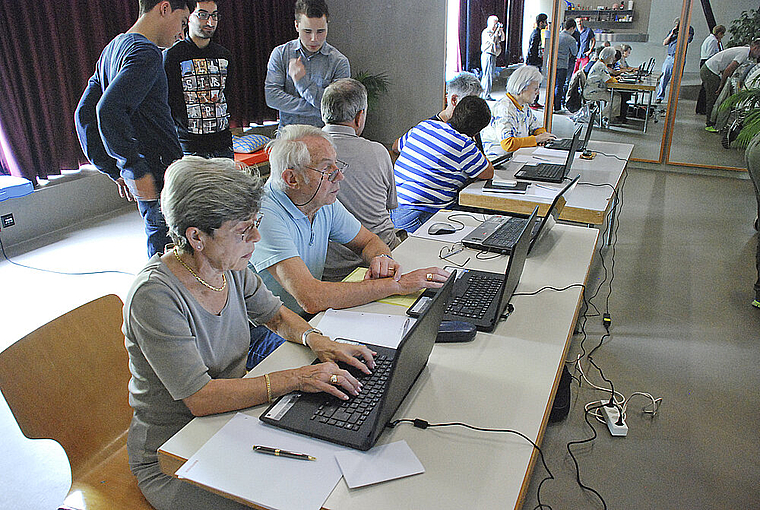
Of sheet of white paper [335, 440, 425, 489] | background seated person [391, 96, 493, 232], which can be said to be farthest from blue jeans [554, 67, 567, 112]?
sheet of white paper [335, 440, 425, 489]

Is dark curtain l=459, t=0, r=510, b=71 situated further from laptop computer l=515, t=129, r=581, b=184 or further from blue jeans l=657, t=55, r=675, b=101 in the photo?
laptop computer l=515, t=129, r=581, b=184

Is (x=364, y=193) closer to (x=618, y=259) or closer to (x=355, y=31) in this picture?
(x=618, y=259)

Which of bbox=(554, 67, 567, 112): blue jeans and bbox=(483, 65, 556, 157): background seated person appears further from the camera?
bbox=(554, 67, 567, 112): blue jeans

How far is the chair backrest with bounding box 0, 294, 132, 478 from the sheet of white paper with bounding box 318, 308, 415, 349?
1.95 feet

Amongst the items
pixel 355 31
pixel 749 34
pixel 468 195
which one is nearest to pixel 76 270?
pixel 468 195

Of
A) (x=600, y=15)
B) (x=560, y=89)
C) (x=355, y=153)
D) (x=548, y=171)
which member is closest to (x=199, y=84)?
(x=355, y=153)

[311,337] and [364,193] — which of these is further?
[364,193]

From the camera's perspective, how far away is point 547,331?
161 centimetres

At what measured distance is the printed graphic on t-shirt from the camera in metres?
3.13

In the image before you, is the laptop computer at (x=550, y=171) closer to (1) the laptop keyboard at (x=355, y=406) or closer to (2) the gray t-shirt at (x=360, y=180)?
(2) the gray t-shirt at (x=360, y=180)

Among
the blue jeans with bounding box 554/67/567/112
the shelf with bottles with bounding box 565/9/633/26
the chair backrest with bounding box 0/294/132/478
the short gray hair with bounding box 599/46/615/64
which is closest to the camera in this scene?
the chair backrest with bounding box 0/294/132/478

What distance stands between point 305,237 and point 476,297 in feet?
2.07

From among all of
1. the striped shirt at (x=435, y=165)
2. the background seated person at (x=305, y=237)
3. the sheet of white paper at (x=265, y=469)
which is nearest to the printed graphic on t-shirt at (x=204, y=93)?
the striped shirt at (x=435, y=165)

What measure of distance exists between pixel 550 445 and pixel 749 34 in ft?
18.0
